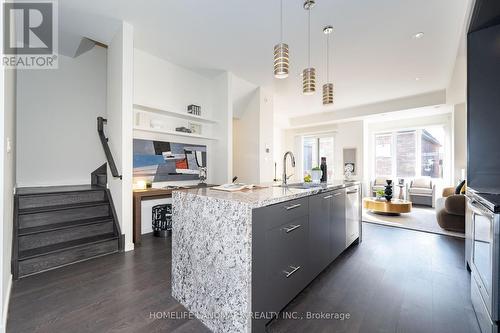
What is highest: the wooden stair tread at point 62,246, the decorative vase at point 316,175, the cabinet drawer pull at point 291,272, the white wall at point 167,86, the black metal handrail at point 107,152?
the white wall at point 167,86

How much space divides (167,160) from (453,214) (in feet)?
16.1

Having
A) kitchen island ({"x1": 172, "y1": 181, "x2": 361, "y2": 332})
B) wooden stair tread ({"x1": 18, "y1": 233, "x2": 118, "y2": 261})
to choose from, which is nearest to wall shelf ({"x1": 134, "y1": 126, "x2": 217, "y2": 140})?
wooden stair tread ({"x1": 18, "y1": 233, "x2": 118, "y2": 261})

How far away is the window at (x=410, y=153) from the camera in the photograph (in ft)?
22.9

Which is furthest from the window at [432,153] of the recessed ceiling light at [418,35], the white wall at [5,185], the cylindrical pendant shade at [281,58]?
the white wall at [5,185]

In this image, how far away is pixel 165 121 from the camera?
13.4ft

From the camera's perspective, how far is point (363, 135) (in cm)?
730

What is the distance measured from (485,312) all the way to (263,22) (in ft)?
11.3

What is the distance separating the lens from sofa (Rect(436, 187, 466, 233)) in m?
3.57

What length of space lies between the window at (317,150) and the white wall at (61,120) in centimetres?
Answer: 662

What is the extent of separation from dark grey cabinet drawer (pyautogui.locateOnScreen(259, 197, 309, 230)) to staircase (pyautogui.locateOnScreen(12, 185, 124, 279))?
2.36 meters

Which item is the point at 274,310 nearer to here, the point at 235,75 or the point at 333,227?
the point at 333,227

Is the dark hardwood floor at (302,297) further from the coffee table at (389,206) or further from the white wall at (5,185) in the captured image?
the coffee table at (389,206)

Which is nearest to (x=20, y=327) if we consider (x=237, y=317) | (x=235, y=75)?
(x=237, y=317)

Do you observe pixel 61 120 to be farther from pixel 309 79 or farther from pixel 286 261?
pixel 286 261
